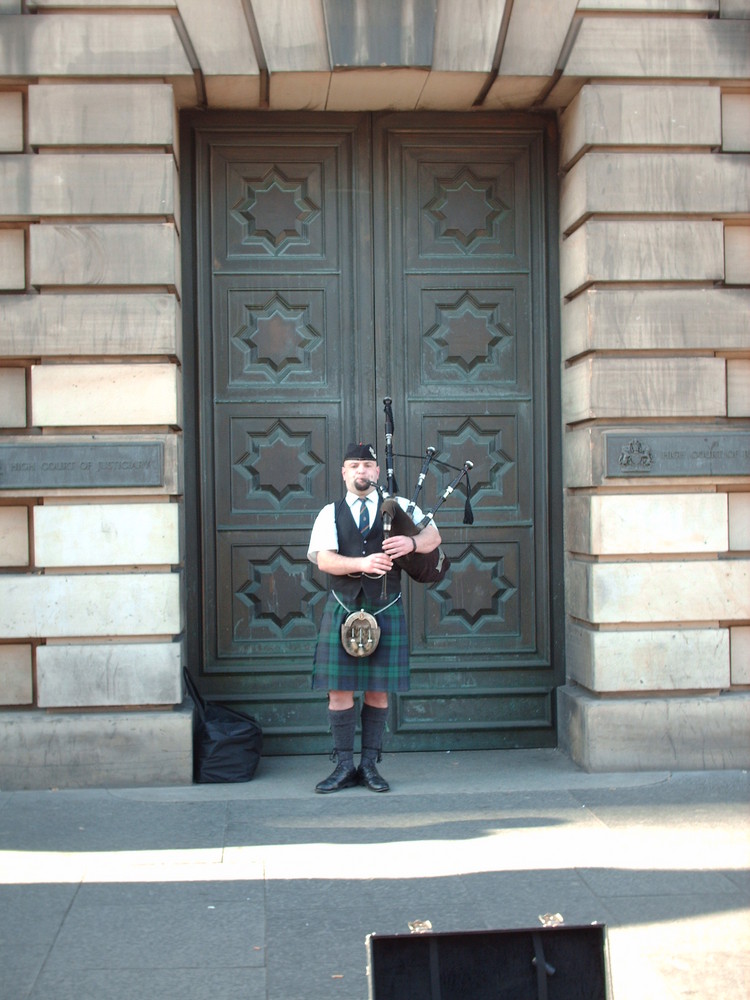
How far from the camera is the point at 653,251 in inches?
306

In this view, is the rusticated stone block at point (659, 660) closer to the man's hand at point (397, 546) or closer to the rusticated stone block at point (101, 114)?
the man's hand at point (397, 546)

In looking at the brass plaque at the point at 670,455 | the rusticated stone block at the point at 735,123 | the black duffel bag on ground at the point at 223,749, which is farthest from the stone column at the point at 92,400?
the rusticated stone block at the point at 735,123

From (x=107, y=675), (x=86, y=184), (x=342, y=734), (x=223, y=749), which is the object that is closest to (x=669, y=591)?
(x=342, y=734)

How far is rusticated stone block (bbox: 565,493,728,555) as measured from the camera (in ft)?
25.5

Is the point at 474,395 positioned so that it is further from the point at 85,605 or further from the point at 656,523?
the point at 85,605

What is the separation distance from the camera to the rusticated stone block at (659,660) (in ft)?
25.4

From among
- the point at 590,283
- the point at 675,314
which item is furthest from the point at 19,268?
the point at 675,314

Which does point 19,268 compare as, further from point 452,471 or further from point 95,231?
point 452,471

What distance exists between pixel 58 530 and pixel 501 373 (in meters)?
3.18

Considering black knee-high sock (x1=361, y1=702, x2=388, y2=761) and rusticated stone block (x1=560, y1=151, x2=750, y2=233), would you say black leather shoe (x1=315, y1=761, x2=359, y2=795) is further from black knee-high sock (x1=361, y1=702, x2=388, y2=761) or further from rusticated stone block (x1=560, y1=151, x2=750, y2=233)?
rusticated stone block (x1=560, y1=151, x2=750, y2=233)

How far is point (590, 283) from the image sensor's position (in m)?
7.81

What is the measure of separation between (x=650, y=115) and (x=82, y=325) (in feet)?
12.6

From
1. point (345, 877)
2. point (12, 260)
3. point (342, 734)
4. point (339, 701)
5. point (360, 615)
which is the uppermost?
point (12, 260)

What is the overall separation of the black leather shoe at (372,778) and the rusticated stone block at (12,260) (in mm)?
3650
